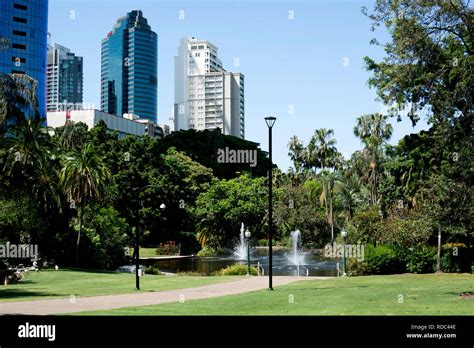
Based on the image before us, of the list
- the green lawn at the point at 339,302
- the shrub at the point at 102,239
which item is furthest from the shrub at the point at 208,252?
the green lawn at the point at 339,302

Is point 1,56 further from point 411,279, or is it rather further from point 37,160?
point 411,279

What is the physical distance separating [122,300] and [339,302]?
27.3 feet

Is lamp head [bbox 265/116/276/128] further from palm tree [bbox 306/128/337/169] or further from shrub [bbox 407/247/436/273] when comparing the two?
palm tree [bbox 306/128/337/169]

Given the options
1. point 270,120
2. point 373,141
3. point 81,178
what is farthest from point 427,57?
point 373,141

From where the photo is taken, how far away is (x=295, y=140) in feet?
287

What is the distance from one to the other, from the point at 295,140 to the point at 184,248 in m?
28.7

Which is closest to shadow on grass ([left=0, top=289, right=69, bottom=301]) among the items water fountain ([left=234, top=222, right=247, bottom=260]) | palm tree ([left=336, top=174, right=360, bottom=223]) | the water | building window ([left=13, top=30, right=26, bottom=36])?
the water

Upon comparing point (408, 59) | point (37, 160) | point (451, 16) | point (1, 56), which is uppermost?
point (1, 56)

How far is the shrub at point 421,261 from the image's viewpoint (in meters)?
35.2

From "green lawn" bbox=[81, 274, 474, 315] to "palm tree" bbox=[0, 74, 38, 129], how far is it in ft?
54.4

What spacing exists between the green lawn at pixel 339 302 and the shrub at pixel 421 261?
811 centimetres
